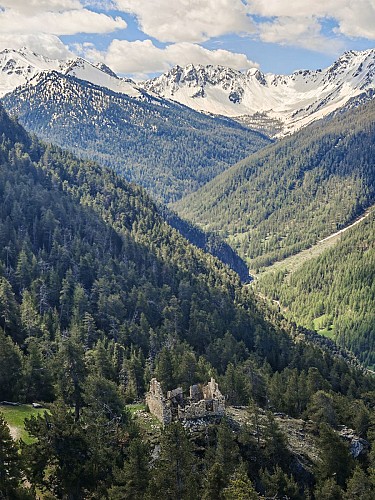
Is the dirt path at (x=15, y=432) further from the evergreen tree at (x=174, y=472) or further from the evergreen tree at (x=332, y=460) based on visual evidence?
the evergreen tree at (x=332, y=460)

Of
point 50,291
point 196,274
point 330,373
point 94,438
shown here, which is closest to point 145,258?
point 196,274

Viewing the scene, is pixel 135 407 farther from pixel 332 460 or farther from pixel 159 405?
pixel 332 460

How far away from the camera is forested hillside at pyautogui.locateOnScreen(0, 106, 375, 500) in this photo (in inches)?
1781

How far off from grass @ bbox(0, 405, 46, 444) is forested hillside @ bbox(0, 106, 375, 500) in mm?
2982

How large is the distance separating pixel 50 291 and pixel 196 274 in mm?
73850

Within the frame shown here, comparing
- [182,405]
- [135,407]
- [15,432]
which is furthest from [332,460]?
[15,432]

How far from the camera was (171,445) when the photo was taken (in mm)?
44750

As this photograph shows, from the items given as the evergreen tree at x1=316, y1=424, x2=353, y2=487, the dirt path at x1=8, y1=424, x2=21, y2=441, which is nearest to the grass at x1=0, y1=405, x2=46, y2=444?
the dirt path at x1=8, y1=424, x2=21, y2=441

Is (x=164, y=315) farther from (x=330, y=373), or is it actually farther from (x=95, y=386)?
(x=95, y=386)

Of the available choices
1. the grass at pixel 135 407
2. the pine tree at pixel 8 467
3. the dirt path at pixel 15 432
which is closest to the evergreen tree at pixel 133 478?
the pine tree at pixel 8 467

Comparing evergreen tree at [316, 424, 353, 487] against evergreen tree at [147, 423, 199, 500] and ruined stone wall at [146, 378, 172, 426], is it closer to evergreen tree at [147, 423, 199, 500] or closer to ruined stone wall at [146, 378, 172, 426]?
ruined stone wall at [146, 378, 172, 426]

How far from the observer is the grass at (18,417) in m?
54.1

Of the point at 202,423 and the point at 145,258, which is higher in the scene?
the point at 145,258

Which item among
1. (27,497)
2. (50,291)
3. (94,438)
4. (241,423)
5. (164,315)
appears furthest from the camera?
(164,315)
